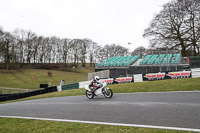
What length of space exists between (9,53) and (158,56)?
154 feet

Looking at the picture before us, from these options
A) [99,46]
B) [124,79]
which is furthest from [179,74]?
[99,46]

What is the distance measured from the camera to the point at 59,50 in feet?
211

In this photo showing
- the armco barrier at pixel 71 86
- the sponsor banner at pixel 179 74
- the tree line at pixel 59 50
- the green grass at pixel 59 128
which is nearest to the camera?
A: the green grass at pixel 59 128

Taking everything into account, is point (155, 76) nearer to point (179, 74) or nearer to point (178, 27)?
point (179, 74)

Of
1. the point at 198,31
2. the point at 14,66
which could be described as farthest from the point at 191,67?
the point at 14,66

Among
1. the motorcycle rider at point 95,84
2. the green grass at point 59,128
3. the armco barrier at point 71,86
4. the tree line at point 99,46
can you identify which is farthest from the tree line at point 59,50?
the green grass at point 59,128

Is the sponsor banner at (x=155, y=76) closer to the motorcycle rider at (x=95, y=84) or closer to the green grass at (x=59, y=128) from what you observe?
the motorcycle rider at (x=95, y=84)

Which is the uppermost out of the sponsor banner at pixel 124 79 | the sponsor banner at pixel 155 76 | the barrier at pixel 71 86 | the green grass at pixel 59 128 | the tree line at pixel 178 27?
the tree line at pixel 178 27

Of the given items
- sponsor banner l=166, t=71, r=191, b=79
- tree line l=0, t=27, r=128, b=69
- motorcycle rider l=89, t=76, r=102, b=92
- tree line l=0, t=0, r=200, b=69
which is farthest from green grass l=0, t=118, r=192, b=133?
tree line l=0, t=27, r=128, b=69

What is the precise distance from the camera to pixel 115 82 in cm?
1911

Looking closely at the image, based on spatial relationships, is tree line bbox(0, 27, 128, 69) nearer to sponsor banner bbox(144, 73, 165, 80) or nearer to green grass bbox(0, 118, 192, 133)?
sponsor banner bbox(144, 73, 165, 80)

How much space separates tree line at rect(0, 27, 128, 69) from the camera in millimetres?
58375

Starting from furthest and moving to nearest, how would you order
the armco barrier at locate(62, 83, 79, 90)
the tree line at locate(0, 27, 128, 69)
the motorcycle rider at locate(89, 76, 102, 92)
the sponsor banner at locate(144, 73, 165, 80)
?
the tree line at locate(0, 27, 128, 69) → the armco barrier at locate(62, 83, 79, 90) → the sponsor banner at locate(144, 73, 165, 80) → the motorcycle rider at locate(89, 76, 102, 92)

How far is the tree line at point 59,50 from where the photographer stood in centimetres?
5838
